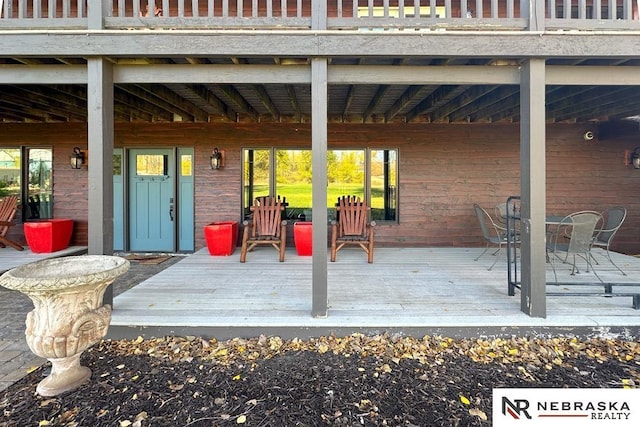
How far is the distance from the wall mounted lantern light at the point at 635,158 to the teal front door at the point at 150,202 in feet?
26.7

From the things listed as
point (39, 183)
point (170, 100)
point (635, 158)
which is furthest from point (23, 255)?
point (635, 158)

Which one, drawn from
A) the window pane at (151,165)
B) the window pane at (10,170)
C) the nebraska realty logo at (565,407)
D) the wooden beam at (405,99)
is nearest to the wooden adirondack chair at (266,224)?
the window pane at (151,165)

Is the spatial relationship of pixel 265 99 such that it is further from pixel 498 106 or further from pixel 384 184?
pixel 498 106

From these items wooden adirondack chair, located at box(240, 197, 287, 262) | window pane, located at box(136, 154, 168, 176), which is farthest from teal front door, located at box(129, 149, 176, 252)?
wooden adirondack chair, located at box(240, 197, 287, 262)

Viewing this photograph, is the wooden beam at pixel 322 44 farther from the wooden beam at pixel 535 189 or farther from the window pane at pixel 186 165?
the window pane at pixel 186 165

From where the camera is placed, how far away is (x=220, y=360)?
2525 millimetres

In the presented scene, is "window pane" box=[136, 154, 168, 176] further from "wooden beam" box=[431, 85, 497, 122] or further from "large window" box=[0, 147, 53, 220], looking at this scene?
"wooden beam" box=[431, 85, 497, 122]

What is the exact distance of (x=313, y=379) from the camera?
7.56 feet

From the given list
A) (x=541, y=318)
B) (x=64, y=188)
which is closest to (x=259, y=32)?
(x=541, y=318)

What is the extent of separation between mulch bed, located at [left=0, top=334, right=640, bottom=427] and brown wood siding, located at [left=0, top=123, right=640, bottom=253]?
11.7 feet

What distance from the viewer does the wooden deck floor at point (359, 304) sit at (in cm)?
276

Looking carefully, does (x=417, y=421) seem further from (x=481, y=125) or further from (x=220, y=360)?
(x=481, y=125)

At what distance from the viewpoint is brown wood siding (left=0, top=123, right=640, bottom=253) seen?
6.12 m

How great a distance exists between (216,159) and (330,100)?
2299mm
